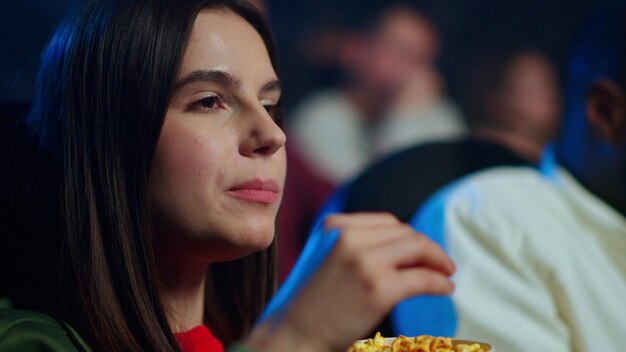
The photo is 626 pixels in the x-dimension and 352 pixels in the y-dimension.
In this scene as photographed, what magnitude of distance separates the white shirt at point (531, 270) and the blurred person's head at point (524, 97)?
3.39 feet

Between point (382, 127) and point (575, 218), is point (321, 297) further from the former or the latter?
point (382, 127)

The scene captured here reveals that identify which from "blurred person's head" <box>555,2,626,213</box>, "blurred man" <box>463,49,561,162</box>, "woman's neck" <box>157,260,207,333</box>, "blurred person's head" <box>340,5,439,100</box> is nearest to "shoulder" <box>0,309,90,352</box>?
"woman's neck" <box>157,260,207,333</box>

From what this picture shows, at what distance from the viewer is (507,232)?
4.36ft

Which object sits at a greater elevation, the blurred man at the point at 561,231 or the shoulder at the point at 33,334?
the shoulder at the point at 33,334

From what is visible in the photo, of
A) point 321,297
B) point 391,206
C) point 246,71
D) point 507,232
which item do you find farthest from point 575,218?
point 321,297

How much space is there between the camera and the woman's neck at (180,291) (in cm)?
90

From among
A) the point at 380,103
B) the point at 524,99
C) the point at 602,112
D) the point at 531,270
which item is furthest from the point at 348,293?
the point at 524,99

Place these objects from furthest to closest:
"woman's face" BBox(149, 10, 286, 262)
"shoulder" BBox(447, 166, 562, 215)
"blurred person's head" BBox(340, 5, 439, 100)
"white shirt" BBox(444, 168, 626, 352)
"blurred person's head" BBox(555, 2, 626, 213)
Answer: "blurred person's head" BBox(340, 5, 439, 100) → "blurred person's head" BBox(555, 2, 626, 213) → "shoulder" BBox(447, 166, 562, 215) → "white shirt" BBox(444, 168, 626, 352) → "woman's face" BBox(149, 10, 286, 262)

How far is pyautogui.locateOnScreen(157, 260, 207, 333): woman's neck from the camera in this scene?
0.90m

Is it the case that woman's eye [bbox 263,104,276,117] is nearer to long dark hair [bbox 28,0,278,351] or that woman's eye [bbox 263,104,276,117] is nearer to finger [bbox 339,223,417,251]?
long dark hair [bbox 28,0,278,351]

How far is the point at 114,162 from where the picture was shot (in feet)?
2.73

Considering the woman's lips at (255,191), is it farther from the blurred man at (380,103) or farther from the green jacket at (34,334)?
the blurred man at (380,103)

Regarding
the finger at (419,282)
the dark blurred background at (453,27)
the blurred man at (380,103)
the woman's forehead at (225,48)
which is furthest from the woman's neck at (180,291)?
the blurred man at (380,103)

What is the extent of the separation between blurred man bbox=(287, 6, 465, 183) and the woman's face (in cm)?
124
